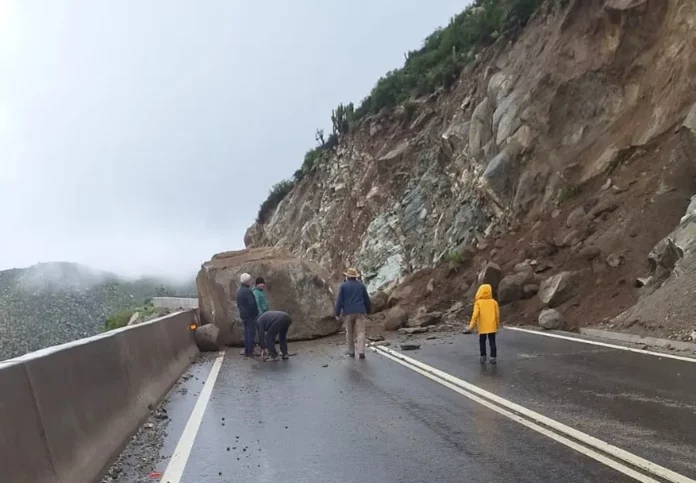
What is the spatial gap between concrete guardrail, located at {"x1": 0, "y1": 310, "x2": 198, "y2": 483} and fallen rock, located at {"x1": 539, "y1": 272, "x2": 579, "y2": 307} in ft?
33.5

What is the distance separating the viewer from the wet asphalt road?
18.7 feet

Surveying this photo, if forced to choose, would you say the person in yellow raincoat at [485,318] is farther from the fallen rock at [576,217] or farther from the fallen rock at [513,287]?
the fallen rock at [576,217]

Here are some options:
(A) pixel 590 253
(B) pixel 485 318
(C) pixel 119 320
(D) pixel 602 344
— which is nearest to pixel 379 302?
(A) pixel 590 253

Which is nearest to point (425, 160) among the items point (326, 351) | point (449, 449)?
point (326, 351)

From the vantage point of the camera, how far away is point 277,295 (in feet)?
59.3

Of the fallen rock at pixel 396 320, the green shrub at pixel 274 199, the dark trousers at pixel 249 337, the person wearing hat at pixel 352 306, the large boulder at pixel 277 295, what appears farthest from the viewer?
the green shrub at pixel 274 199

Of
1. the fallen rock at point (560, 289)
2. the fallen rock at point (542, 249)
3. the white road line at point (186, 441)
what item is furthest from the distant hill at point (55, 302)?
the white road line at point (186, 441)

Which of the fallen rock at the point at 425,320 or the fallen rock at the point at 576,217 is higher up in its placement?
the fallen rock at the point at 576,217

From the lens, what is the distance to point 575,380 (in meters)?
9.20

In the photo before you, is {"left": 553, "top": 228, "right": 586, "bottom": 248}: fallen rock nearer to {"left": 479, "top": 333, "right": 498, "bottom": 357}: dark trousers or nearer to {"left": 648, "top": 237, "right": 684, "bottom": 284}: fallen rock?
{"left": 648, "top": 237, "right": 684, "bottom": 284}: fallen rock

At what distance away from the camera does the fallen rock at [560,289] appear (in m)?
16.5

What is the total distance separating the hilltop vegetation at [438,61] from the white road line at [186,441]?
20980mm

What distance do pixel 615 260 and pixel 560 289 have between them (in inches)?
55.7

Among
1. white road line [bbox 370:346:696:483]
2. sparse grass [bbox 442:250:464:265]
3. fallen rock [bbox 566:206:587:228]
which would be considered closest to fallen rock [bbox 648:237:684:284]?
fallen rock [bbox 566:206:587:228]
